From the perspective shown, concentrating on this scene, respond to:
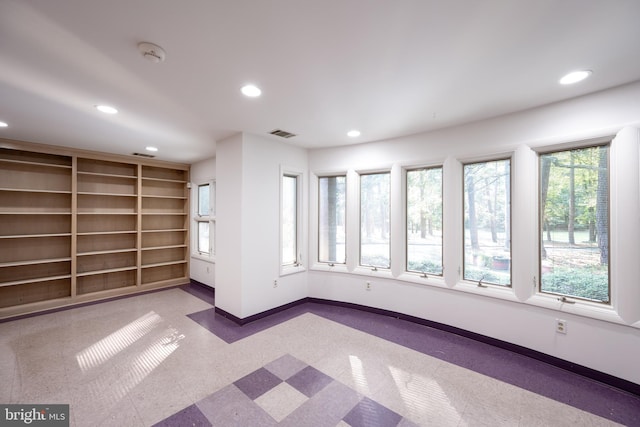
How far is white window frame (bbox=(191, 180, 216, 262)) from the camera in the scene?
4754 millimetres

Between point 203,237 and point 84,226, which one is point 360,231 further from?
point 84,226

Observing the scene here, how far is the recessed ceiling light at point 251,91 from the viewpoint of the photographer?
2088 mm

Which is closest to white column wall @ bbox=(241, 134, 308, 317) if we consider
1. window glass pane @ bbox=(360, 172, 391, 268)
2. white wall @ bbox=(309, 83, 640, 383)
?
white wall @ bbox=(309, 83, 640, 383)

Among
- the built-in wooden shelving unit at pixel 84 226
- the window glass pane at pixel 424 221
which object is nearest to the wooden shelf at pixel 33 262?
the built-in wooden shelving unit at pixel 84 226

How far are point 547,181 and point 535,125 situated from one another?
59 cm

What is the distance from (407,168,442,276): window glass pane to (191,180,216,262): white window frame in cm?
356

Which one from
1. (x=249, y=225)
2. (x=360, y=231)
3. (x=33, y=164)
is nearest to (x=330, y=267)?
(x=360, y=231)

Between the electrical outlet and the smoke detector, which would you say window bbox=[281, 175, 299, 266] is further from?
the electrical outlet

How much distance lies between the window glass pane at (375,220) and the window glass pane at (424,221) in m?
0.33

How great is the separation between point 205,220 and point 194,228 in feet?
1.58

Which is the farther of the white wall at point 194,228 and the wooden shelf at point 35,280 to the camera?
the white wall at point 194,228

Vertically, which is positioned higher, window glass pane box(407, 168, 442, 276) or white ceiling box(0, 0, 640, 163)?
white ceiling box(0, 0, 640, 163)

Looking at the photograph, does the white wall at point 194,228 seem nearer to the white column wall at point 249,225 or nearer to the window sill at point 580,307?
the white column wall at point 249,225

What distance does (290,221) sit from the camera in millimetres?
4020
